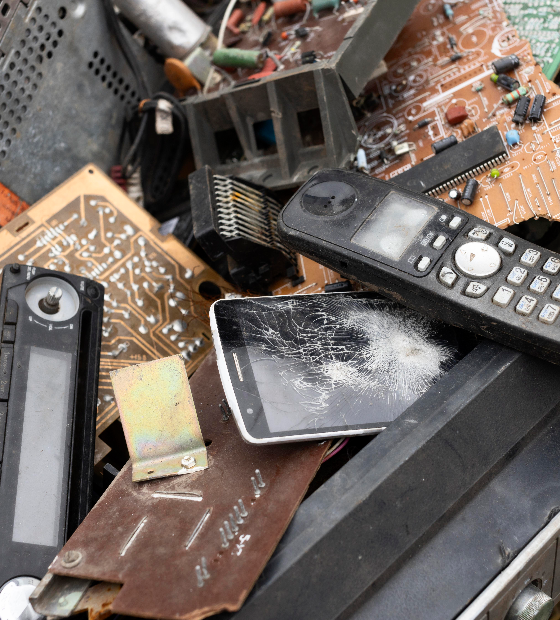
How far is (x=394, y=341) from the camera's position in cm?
90

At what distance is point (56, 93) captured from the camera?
1.26 meters

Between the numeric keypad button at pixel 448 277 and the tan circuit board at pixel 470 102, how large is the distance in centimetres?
24

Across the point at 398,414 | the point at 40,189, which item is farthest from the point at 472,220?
the point at 40,189

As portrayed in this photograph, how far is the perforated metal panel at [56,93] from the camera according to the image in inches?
46.4

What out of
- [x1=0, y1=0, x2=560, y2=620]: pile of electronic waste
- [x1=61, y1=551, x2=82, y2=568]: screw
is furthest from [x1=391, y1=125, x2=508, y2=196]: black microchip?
[x1=61, y1=551, x2=82, y2=568]: screw

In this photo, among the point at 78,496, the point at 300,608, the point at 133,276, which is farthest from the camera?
the point at 133,276

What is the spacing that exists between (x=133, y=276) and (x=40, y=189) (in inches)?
11.1

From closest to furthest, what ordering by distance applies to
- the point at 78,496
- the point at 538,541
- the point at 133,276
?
the point at 538,541
the point at 78,496
the point at 133,276

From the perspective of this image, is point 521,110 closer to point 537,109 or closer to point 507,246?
point 537,109

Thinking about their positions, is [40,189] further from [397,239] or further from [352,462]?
[352,462]

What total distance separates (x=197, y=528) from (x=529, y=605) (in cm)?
40

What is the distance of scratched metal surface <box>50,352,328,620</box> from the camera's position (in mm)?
619

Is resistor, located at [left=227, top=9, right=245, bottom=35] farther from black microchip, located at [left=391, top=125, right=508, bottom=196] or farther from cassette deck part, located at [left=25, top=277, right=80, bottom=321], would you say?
cassette deck part, located at [left=25, top=277, right=80, bottom=321]

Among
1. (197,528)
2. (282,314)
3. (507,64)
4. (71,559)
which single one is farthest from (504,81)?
(71,559)
